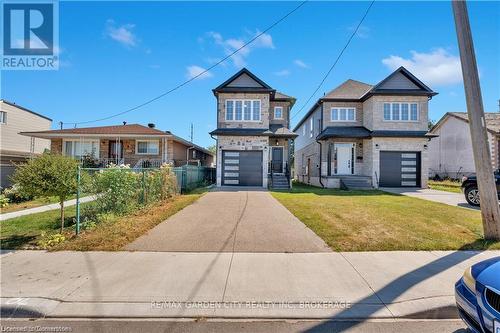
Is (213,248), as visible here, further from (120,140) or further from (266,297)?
(120,140)

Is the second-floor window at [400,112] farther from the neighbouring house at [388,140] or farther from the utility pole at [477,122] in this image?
the utility pole at [477,122]

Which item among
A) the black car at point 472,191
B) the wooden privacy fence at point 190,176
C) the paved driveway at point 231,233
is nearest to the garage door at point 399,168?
the black car at point 472,191

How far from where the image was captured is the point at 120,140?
23.2m

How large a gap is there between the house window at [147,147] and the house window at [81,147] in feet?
11.6

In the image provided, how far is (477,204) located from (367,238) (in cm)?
874

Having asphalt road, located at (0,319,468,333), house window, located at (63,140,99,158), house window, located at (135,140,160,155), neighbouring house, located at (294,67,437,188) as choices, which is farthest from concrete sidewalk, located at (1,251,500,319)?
house window, located at (63,140,99,158)

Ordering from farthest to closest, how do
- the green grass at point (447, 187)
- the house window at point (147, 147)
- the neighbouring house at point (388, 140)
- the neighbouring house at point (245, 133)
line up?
1. the house window at point (147, 147)
2. the neighbouring house at point (388, 140)
3. the neighbouring house at point (245, 133)
4. the green grass at point (447, 187)

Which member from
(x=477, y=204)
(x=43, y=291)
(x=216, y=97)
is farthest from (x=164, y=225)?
(x=216, y=97)

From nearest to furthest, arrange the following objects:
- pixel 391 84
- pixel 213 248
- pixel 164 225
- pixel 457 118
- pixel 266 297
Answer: pixel 266 297
pixel 213 248
pixel 164 225
pixel 391 84
pixel 457 118

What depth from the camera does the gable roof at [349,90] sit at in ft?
75.1

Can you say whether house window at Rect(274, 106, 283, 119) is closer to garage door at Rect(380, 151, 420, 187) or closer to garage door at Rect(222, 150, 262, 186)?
garage door at Rect(222, 150, 262, 186)

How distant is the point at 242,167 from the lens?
2014 centimetres

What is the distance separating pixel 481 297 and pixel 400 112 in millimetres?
20482

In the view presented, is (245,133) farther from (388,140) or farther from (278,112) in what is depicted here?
(388,140)
